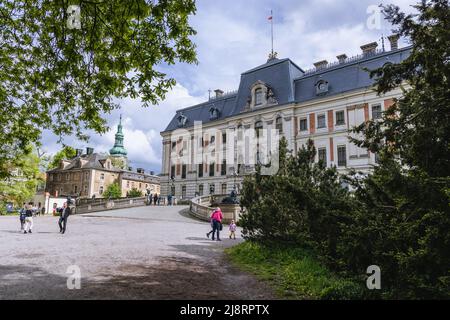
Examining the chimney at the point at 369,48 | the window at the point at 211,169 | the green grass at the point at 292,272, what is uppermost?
the chimney at the point at 369,48

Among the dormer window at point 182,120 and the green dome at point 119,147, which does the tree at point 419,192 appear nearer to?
the dormer window at point 182,120

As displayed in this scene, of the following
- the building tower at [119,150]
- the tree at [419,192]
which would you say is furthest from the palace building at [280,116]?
the building tower at [119,150]

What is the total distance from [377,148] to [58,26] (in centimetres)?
731

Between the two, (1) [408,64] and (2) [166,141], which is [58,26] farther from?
(2) [166,141]

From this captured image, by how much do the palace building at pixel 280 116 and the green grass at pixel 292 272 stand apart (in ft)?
70.1

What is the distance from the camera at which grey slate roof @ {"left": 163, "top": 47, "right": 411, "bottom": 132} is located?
33697 mm

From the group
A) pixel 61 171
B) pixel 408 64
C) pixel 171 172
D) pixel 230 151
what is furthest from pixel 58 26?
pixel 61 171

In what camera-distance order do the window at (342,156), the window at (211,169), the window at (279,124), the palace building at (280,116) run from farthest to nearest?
the window at (211,169), the window at (279,124), the window at (342,156), the palace building at (280,116)

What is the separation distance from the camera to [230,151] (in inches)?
1731

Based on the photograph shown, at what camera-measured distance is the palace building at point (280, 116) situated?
3395cm

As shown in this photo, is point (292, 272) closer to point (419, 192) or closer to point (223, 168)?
point (419, 192)

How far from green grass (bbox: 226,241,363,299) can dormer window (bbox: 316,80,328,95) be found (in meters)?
29.6

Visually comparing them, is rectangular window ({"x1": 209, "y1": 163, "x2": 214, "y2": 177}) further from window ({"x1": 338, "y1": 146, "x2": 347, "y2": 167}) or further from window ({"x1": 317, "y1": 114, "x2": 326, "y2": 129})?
window ({"x1": 338, "y1": 146, "x2": 347, "y2": 167})

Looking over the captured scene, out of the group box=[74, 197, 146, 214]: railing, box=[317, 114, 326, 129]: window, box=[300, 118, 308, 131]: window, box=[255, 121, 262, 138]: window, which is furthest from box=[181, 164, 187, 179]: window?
box=[317, 114, 326, 129]: window
